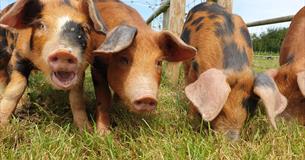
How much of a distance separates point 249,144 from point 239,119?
0.77 feet

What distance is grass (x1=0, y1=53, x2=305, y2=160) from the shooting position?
2.83 metres

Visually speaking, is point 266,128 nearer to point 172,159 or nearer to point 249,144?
point 249,144

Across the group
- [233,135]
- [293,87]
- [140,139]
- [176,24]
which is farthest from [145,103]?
[176,24]

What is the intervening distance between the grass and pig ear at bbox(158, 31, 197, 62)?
1.73 ft

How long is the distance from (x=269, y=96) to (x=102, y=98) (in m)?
1.31

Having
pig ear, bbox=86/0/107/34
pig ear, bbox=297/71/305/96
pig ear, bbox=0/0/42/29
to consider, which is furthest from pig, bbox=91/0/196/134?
pig ear, bbox=297/71/305/96

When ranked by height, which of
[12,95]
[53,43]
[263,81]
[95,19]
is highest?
[95,19]

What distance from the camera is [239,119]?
3.25 meters

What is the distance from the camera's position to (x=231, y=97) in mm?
3266

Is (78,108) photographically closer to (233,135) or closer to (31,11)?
(31,11)

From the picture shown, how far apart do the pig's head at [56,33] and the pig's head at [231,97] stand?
843 millimetres

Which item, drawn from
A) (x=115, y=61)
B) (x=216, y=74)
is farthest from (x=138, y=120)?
(x=216, y=74)

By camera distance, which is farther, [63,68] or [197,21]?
[197,21]

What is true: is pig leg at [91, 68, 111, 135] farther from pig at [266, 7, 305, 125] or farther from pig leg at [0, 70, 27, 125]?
pig at [266, 7, 305, 125]
